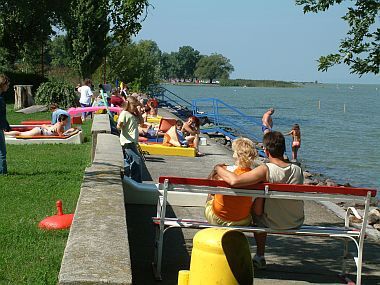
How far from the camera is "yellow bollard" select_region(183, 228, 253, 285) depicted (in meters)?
3.88

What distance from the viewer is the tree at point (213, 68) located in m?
186

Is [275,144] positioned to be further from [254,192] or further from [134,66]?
[134,66]

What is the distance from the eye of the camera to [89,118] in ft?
77.3

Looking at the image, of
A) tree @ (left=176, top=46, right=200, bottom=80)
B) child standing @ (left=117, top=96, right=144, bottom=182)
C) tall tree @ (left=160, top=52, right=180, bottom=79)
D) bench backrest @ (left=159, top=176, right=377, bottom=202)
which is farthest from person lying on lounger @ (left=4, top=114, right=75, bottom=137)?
tree @ (left=176, top=46, right=200, bottom=80)

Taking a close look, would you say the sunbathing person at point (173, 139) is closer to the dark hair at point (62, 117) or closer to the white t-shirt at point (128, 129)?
the dark hair at point (62, 117)

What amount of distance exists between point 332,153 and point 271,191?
27562 millimetres

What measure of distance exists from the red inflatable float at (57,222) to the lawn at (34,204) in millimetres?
96

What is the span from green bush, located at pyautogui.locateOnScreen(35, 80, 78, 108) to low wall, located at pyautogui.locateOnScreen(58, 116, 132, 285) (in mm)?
19847

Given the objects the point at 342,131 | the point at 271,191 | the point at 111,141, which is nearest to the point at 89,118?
the point at 111,141

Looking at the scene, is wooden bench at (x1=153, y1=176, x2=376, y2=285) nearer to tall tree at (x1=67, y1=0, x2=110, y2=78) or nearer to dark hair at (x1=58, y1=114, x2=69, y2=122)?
dark hair at (x1=58, y1=114, x2=69, y2=122)

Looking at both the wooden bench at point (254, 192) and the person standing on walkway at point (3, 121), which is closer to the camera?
the wooden bench at point (254, 192)

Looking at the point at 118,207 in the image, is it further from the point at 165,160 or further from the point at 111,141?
the point at 165,160

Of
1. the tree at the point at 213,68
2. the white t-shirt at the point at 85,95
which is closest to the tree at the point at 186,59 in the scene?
the tree at the point at 213,68

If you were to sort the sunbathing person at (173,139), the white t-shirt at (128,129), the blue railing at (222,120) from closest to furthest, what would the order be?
the white t-shirt at (128,129) < the sunbathing person at (173,139) < the blue railing at (222,120)
